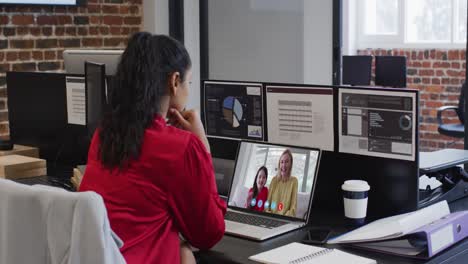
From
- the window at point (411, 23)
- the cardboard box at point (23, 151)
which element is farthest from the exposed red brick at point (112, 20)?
the window at point (411, 23)

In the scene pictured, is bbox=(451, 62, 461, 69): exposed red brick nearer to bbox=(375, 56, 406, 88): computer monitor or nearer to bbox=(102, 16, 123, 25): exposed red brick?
bbox=(375, 56, 406, 88): computer monitor

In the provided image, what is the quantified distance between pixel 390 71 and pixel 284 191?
390 cm

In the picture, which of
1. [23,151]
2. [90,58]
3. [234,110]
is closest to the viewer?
[234,110]

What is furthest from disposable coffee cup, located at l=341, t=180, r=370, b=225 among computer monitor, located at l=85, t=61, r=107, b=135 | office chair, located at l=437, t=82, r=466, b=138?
office chair, located at l=437, t=82, r=466, b=138

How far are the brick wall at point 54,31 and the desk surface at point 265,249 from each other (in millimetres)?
2887

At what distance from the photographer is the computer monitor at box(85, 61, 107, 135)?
2900 millimetres

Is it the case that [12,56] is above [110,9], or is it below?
below

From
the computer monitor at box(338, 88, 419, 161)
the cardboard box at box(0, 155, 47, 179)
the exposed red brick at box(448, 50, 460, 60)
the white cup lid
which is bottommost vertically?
the cardboard box at box(0, 155, 47, 179)

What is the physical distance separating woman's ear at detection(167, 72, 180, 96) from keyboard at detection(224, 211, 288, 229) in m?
0.52

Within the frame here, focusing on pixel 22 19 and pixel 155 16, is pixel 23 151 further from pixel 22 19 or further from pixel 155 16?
pixel 155 16

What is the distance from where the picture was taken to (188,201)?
6.57 feet

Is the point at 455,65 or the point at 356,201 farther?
the point at 455,65

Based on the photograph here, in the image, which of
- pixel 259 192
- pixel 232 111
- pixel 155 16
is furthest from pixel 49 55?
pixel 259 192

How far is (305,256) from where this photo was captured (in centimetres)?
198
